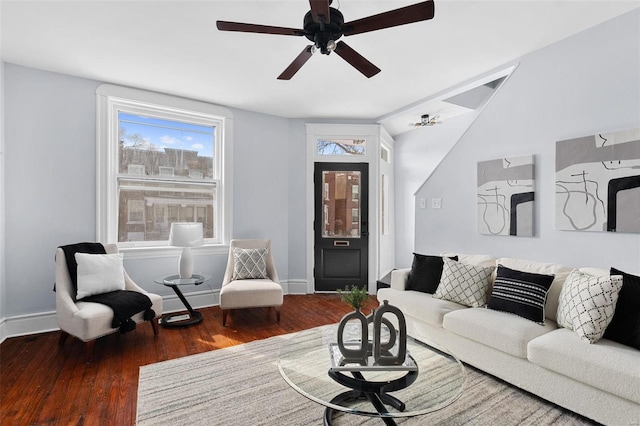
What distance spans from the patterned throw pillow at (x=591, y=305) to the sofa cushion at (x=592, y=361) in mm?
65

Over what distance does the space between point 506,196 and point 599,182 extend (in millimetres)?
735

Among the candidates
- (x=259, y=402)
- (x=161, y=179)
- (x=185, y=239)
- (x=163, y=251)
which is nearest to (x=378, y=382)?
(x=259, y=402)

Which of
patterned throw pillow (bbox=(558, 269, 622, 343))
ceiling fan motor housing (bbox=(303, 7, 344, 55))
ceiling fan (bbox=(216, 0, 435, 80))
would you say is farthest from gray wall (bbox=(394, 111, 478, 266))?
ceiling fan motor housing (bbox=(303, 7, 344, 55))

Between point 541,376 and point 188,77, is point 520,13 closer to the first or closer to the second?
point 541,376

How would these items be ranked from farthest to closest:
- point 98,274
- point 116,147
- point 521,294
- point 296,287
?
point 296,287 → point 116,147 → point 98,274 → point 521,294

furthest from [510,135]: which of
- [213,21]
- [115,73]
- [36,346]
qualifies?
[36,346]

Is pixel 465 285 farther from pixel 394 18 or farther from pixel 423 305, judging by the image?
pixel 394 18

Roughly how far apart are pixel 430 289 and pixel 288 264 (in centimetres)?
236

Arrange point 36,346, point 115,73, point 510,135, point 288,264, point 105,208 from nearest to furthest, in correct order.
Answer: point 36,346, point 510,135, point 115,73, point 105,208, point 288,264

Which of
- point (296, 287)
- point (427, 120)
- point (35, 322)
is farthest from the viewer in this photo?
point (296, 287)

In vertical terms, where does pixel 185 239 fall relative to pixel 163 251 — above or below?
above

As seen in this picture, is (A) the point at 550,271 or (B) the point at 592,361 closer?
(B) the point at 592,361

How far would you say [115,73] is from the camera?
3.32 metres

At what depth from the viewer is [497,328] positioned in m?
2.25
